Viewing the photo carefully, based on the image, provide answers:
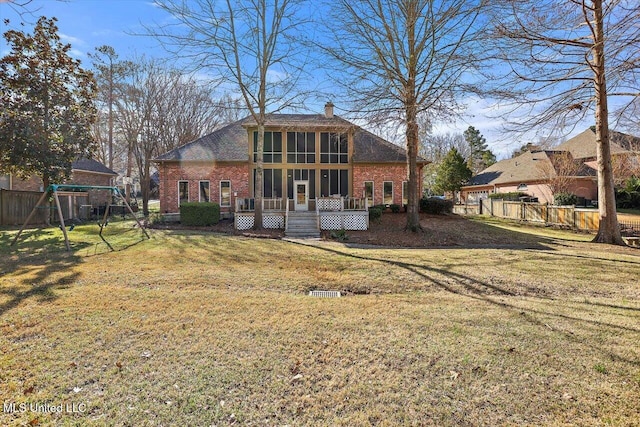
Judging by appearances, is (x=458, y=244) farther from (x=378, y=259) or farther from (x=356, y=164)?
(x=356, y=164)

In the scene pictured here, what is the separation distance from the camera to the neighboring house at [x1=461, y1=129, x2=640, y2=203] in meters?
23.5

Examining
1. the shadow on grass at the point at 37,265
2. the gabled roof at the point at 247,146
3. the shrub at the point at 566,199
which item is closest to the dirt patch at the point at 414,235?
the gabled roof at the point at 247,146

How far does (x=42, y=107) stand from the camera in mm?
14562

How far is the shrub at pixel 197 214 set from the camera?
16.4m

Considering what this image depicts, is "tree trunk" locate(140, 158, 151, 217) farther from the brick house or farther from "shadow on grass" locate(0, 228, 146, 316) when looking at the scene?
"shadow on grass" locate(0, 228, 146, 316)

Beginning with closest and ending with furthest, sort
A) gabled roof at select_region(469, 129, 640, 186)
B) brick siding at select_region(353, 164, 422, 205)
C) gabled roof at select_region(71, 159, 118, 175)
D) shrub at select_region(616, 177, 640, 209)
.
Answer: brick siding at select_region(353, 164, 422, 205)
gabled roof at select_region(71, 159, 118, 175)
gabled roof at select_region(469, 129, 640, 186)
shrub at select_region(616, 177, 640, 209)

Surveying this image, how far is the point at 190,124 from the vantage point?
30062 millimetres

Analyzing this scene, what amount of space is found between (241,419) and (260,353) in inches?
40.3

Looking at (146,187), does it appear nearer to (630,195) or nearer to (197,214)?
(197,214)

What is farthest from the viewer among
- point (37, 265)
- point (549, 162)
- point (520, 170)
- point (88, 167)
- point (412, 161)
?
point (520, 170)

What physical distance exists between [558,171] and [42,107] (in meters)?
33.1

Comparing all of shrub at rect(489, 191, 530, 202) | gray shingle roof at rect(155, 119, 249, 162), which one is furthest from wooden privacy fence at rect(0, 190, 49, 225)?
shrub at rect(489, 191, 530, 202)

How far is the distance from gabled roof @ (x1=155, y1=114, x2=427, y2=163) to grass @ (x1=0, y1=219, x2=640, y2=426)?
12800mm

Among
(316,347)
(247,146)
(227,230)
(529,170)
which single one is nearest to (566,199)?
(529,170)
